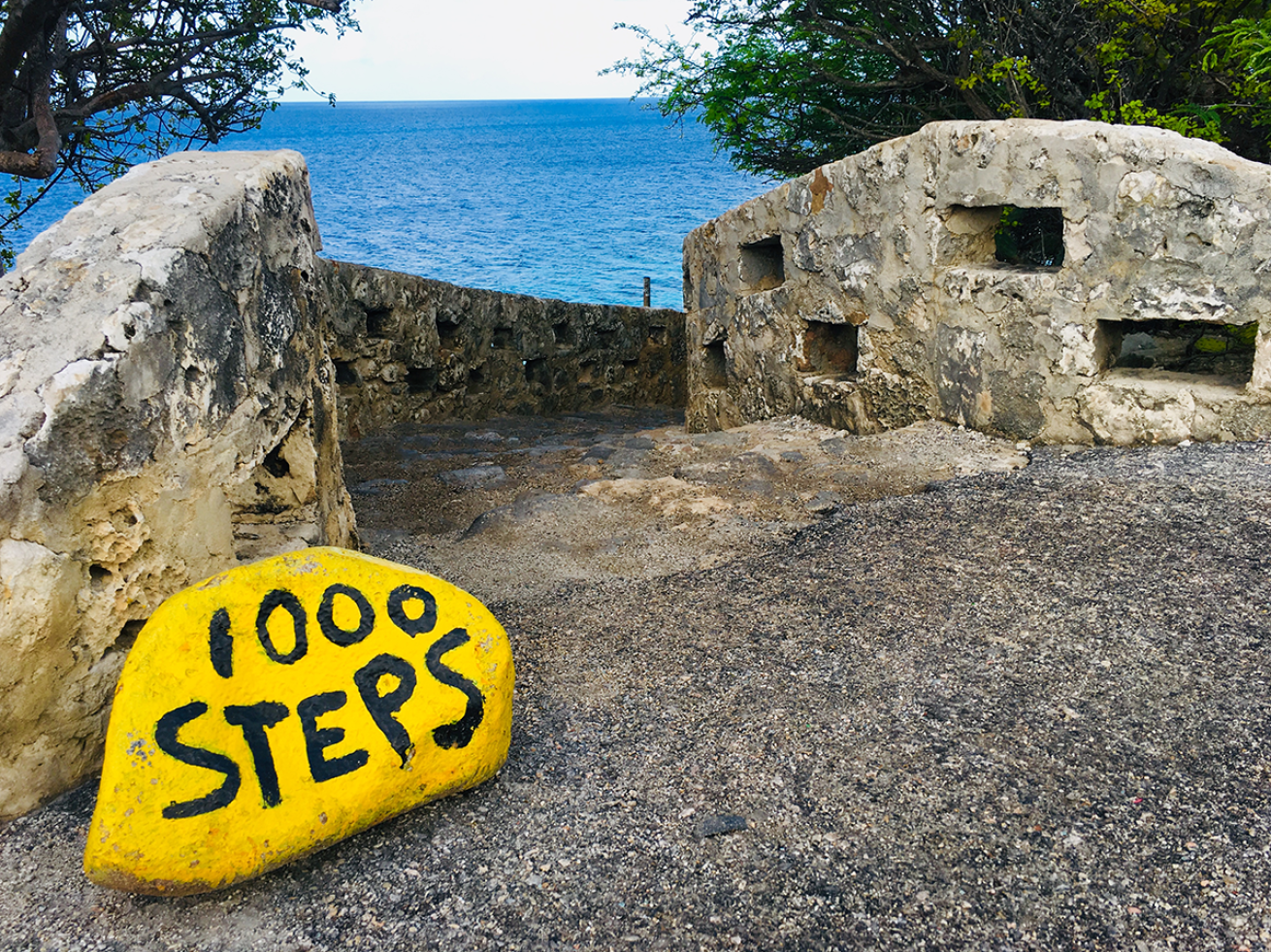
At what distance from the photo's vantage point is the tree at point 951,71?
24.6 ft

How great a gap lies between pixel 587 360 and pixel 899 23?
498cm

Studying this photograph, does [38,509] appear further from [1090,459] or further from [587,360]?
[587,360]

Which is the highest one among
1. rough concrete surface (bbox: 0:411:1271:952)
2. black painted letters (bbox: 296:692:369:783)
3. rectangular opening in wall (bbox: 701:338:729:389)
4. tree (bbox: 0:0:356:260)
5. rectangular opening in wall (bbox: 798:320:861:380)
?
tree (bbox: 0:0:356:260)

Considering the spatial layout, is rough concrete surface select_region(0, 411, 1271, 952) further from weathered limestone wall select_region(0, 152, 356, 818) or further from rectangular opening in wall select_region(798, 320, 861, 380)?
rectangular opening in wall select_region(798, 320, 861, 380)

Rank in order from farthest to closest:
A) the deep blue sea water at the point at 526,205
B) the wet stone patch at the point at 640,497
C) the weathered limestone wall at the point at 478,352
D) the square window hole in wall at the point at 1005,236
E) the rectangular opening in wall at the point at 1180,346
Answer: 1. the deep blue sea water at the point at 526,205
2. the weathered limestone wall at the point at 478,352
3. the square window hole in wall at the point at 1005,236
4. the rectangular opening in wall at the point at 1180,346
5. the wet stone patch at the point at 640,497

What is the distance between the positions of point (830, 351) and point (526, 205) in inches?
2572

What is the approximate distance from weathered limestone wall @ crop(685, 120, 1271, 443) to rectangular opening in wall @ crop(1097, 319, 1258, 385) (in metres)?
0.01

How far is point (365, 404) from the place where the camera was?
8.98 meters

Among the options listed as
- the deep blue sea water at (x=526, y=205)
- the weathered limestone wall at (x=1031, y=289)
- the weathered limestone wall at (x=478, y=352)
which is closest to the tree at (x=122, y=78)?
the weathered limestone wall at (x=478, y=352)

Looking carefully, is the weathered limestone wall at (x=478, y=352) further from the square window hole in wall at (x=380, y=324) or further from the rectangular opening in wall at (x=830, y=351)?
the rectangular opening in wall at (x=830, y=351)

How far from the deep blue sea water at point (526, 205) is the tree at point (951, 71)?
4.80 metres

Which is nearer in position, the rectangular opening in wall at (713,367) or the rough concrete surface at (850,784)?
the rough concrete surface at (850,784)

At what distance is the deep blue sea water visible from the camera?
45.9m

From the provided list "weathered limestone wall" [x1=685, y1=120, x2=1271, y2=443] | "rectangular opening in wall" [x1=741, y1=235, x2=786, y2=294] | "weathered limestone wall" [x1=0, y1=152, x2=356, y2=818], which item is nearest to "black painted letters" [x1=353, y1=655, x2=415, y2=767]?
"weathered limestone wall" [x1=0, y1=152, x2=356, y2=818]
